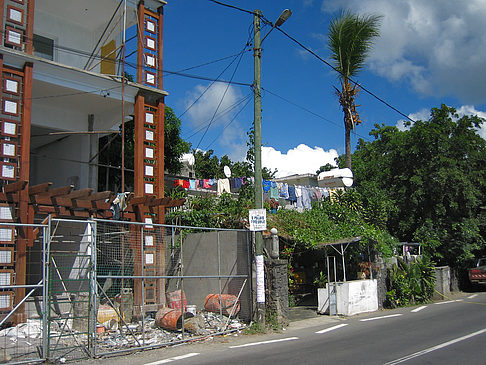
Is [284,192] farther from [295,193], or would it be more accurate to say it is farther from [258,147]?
[258,147]

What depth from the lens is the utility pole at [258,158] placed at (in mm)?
11984

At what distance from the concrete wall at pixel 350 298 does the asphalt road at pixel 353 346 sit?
4.29ft

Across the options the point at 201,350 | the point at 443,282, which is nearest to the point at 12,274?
the point at 201,350

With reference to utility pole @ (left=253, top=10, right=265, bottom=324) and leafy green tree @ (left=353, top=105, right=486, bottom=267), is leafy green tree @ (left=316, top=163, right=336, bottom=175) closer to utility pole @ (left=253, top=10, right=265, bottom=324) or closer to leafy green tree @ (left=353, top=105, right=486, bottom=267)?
leafy green tree @ (left=353, top=105, right=486, bottom=267)

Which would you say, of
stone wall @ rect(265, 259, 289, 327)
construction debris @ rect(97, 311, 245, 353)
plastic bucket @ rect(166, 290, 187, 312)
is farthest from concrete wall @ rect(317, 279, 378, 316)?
plastic bucket @ rect(166, 290, 187, 312)

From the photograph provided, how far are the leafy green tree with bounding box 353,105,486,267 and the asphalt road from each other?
Answer: 430 inches

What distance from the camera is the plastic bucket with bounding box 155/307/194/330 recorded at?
35.9 feet

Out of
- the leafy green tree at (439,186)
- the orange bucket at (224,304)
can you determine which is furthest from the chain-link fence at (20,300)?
the leafy green tree at (439,186)

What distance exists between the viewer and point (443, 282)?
72.4 ft

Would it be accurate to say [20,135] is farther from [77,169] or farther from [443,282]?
[443,282]

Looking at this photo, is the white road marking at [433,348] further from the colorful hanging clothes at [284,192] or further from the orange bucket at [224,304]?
the colorful hanging clothes at [284,192]

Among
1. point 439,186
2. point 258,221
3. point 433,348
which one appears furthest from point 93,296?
point 439,186

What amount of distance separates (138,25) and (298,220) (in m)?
9.47

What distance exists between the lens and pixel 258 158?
12.7 meters
